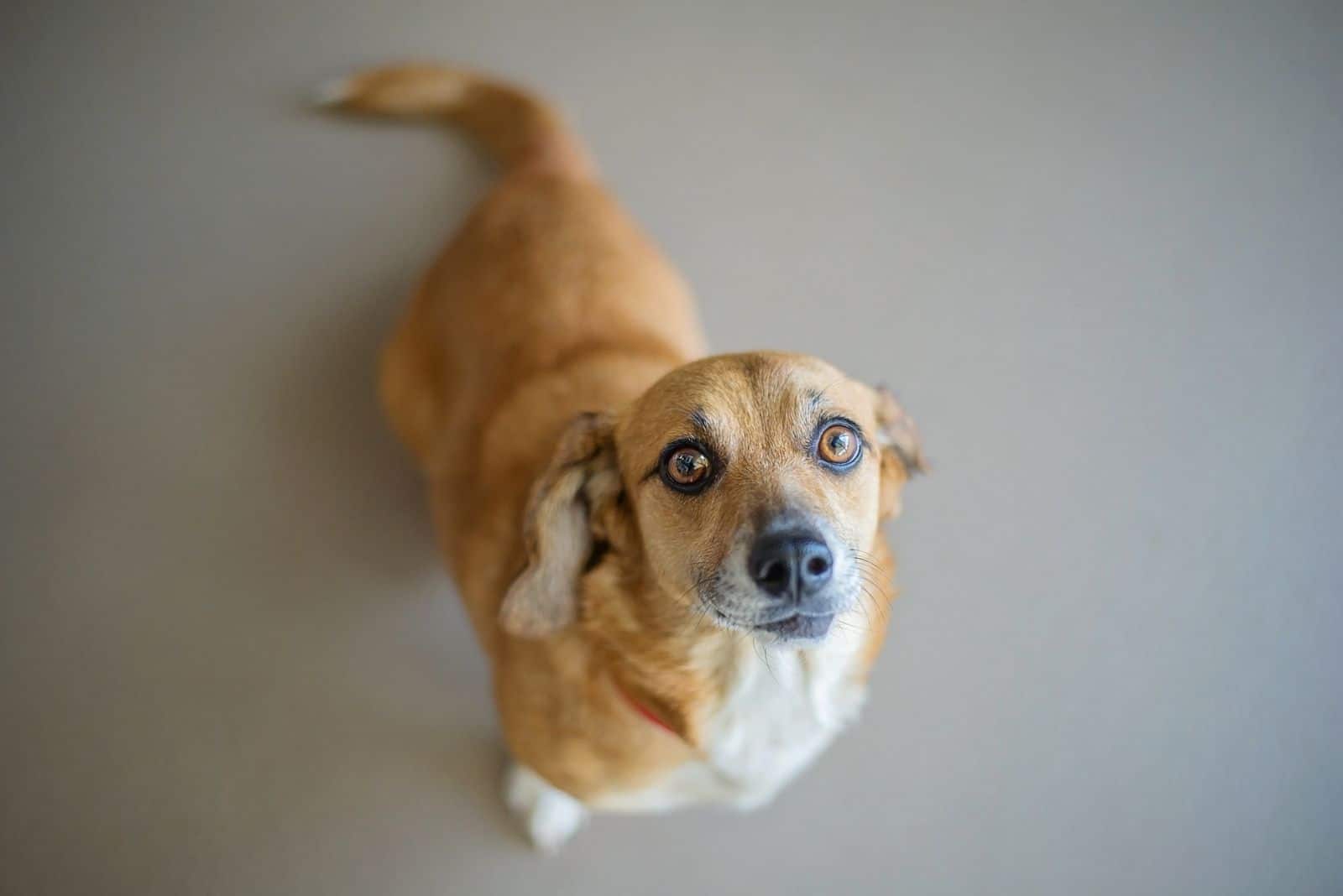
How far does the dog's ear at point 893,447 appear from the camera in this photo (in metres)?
1.65

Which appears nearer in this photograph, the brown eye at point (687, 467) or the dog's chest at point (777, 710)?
the brown eye at point (687, 467)

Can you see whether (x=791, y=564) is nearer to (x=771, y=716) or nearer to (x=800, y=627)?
(x=800, y=627)

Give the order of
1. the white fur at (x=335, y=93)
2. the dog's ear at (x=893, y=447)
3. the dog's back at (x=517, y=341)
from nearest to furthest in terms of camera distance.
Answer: the dog's ear at (x=893, y=447) < the dog's back at (x=517, y=341) < the white fur at (x=335, y=93)

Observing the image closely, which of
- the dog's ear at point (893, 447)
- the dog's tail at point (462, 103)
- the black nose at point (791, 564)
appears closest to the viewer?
the black nose at point (791, 564)

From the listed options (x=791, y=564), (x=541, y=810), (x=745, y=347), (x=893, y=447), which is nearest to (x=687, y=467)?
(x=791, y=564)

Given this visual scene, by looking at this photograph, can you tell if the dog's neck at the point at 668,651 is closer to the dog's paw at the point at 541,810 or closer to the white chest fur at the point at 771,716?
the white chest fur at the point at 771,716

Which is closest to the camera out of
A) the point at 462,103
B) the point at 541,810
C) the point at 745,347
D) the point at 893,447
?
the point at 893,447

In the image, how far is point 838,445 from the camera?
150 cm

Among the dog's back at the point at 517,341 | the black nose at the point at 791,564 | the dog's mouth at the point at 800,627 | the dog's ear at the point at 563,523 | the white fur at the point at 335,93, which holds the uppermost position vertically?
the white fur at the point at 335,93

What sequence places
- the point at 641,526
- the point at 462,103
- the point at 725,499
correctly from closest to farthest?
1. the point at 725,499
2. the point at 641,526
3. the point at 462,103

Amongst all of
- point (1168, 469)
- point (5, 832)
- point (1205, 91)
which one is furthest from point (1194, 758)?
point (5, 832)

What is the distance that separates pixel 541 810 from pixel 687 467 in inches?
45.6

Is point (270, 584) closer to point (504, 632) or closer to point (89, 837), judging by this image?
point (89, 837)

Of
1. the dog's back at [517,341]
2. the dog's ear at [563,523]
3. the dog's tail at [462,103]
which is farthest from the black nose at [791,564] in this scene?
the dog's tail at [462,103]
